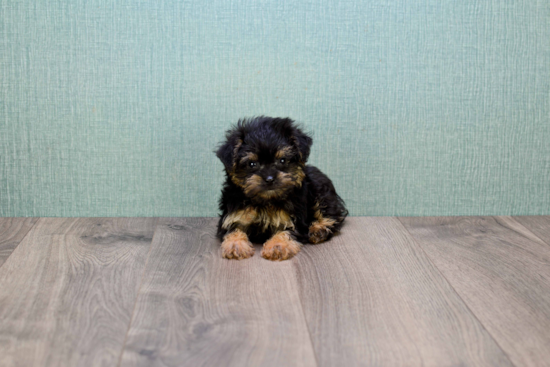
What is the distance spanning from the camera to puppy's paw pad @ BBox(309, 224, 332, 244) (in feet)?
9.86

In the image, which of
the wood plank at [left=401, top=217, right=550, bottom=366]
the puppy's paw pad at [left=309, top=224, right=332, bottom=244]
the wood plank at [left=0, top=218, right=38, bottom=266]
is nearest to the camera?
the wood plank at [left=401, top=217, right=550, bottom=366]

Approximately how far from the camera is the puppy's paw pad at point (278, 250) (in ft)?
8.96

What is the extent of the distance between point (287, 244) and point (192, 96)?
1088 millimetres

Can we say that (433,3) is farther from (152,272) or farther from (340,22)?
(152,272)

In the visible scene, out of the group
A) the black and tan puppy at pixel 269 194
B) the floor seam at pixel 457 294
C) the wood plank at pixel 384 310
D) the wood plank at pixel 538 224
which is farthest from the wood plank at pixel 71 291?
the wood plank at pixel 538 224

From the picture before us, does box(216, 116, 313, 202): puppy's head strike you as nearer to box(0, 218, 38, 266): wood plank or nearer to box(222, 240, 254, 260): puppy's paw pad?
box(222, 240, 254, 260): puppy's paw pad

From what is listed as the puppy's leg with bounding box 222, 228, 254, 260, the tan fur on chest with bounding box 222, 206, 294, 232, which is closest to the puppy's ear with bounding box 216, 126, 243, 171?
the tan fur on chest with bounding box 222, 206, 294, 232

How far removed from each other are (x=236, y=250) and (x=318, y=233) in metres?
0.49

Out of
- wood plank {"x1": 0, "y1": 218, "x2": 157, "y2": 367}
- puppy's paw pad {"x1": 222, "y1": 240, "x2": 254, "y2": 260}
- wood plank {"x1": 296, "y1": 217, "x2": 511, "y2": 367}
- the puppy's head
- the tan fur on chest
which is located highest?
the puppy's head

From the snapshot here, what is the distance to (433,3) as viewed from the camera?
129 inches

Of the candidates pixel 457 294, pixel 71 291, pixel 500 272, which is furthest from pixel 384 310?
pixel 71 291

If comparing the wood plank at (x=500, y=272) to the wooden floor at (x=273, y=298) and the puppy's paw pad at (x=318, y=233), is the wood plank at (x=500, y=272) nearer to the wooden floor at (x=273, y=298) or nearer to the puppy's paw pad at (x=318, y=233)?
the wooden floor at (x=273, y=298)

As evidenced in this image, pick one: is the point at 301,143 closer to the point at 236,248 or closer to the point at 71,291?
the point at 236,248

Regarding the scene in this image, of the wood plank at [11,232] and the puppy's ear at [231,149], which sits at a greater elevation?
the puppy's ear at [231,149]
